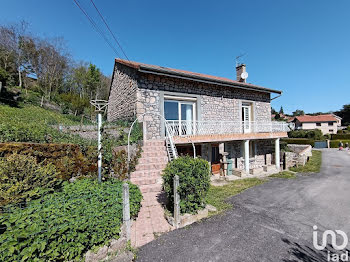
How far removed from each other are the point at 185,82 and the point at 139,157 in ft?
16.6

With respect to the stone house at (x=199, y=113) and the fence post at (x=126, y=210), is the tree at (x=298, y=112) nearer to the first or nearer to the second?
the stone house at (x=199, y=113)

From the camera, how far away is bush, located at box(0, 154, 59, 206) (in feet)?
9.29

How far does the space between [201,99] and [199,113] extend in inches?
35.9

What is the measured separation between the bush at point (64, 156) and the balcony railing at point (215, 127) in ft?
11.5

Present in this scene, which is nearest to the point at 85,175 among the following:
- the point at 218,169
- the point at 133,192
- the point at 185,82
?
the point at 133,192

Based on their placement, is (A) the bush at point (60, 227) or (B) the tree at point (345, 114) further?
(B) the tree at point (345, 114)

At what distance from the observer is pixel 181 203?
389 cm

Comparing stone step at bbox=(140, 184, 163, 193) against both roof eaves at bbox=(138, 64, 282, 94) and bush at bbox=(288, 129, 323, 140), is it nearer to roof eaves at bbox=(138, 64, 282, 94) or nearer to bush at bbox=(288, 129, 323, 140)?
roof eaves at bbox=(138, 64, 282, 94)

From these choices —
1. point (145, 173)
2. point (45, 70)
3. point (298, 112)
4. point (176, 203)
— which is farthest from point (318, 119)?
point (45, 70)

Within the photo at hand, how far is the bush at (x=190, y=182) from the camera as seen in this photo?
3883 mm

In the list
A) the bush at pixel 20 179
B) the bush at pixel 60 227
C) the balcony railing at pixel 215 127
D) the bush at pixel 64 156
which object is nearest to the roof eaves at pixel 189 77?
the balcony railing at pixel 215 127

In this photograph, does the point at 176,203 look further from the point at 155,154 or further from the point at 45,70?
the point at 45,70

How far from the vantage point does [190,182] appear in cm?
386

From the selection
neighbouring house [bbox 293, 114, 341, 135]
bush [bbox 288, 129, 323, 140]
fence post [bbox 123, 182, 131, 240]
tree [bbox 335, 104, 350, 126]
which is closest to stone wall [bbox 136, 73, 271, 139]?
fence post [bbox 123, 182, 131, 240]
